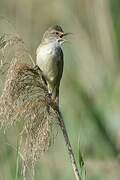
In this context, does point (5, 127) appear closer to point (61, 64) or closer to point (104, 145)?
point (61, 64)

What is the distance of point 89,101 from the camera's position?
443 centimetres

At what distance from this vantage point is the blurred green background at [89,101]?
4.09 meters

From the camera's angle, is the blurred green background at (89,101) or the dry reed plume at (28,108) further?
the blurred green background at (89,101)

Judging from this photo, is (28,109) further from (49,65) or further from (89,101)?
(89,101)

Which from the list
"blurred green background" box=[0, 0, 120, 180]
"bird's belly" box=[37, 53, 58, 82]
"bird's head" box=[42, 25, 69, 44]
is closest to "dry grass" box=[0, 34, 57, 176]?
"blurred green background" box=[0, 0, 120, 180]

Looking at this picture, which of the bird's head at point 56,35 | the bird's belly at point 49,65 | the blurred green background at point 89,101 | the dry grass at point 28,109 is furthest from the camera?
the blurred green background at point 89,101

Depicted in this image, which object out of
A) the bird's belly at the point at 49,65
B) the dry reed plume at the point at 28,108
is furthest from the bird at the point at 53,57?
the dry reed plume at the point at 28,108

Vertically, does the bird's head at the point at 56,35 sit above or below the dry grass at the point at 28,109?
above

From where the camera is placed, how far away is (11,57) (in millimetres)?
2926

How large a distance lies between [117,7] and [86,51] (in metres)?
1.16

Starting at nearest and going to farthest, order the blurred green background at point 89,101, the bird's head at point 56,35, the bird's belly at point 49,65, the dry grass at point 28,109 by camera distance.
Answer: the dry grass at point 28,109 → the bird's belly at point 49,65 → the bird's head at point 56,35 → the blurred green background at point 89,101

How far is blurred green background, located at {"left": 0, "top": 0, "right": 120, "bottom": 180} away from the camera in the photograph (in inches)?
161

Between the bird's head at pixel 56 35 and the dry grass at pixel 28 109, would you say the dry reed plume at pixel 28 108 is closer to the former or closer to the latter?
the dry grass at pixel 28 109

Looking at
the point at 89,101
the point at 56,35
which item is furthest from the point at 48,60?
the point at 89,101
